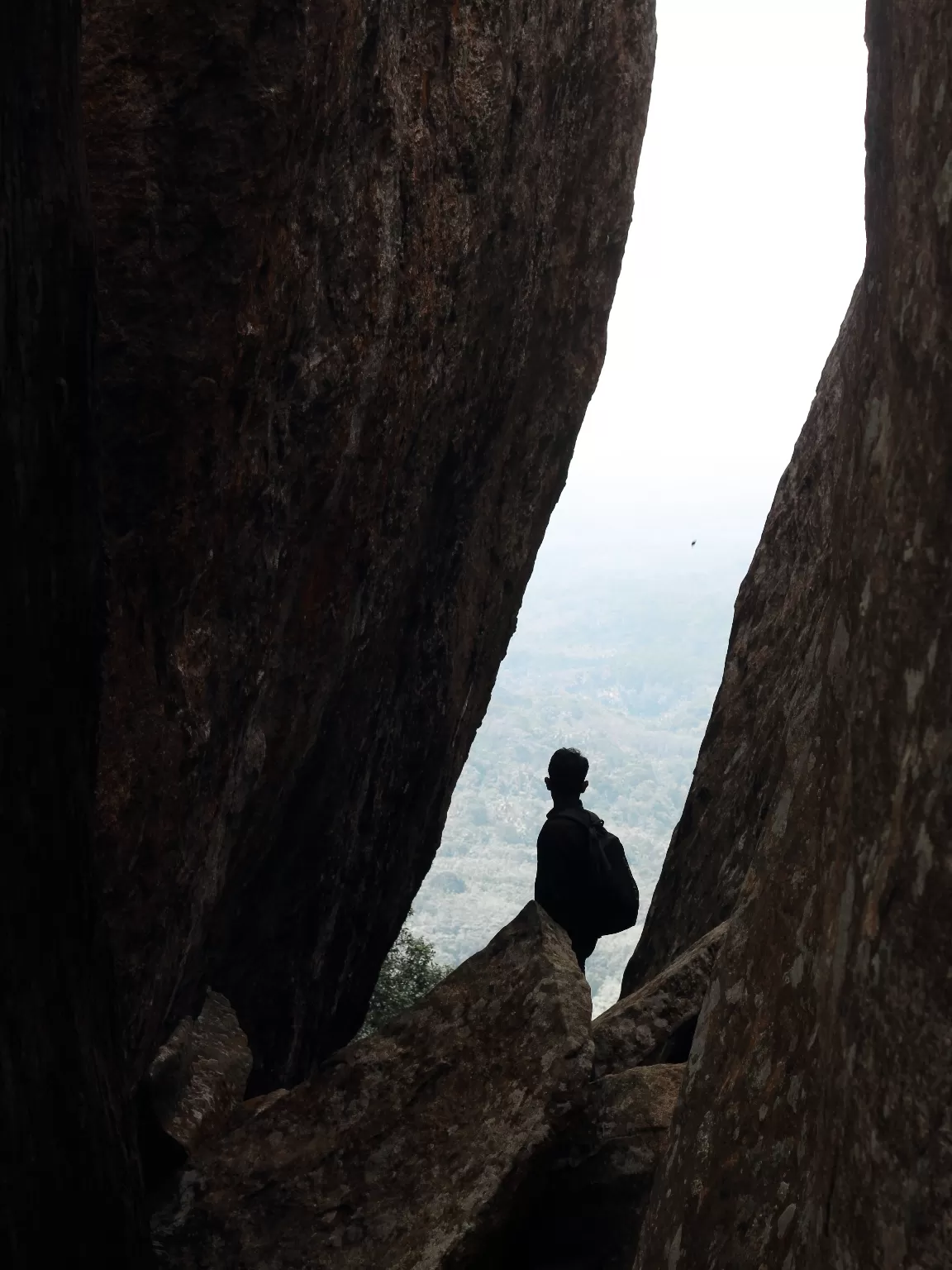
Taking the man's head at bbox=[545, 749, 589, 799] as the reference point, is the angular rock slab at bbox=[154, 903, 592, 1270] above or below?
below

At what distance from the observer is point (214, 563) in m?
7.86

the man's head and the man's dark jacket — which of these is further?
the man's head

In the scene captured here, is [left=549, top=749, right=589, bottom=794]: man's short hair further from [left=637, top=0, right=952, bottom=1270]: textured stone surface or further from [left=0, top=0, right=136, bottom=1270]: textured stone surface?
Answer: [left=0, top=0, right=136, bottom=1270]: textured stone surface

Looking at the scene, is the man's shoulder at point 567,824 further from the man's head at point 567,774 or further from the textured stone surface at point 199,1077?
the textured stone surface at point 199,1077

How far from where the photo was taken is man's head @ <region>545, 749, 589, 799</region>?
11648 millimetres

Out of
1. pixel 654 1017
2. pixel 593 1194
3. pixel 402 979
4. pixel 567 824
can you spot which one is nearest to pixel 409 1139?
pixel 593 1194

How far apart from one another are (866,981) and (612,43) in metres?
10.9

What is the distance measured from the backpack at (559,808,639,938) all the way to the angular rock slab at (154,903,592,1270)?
2.71 m

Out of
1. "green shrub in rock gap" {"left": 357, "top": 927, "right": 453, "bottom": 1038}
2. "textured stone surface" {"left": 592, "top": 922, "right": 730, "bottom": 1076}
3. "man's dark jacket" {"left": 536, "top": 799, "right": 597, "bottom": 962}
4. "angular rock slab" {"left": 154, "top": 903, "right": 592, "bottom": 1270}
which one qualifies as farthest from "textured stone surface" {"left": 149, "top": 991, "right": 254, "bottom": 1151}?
"green shrub in rock gap" {"left": 357, "top": 927, "right": 453, "bottom": 1038}

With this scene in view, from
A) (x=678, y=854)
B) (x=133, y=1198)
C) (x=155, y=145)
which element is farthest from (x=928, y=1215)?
(x=678, y=854)

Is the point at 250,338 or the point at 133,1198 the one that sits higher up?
the point at 250,338

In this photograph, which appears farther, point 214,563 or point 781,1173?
point 214,563

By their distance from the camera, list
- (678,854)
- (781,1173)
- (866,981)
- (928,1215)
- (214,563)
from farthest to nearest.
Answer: (678,854) → (214,563) → (781,1173) → (866,981) → (928,1215)

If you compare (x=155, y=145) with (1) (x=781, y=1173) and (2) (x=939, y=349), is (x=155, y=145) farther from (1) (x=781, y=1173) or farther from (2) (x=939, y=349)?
(1) (x=781, y=1173)
